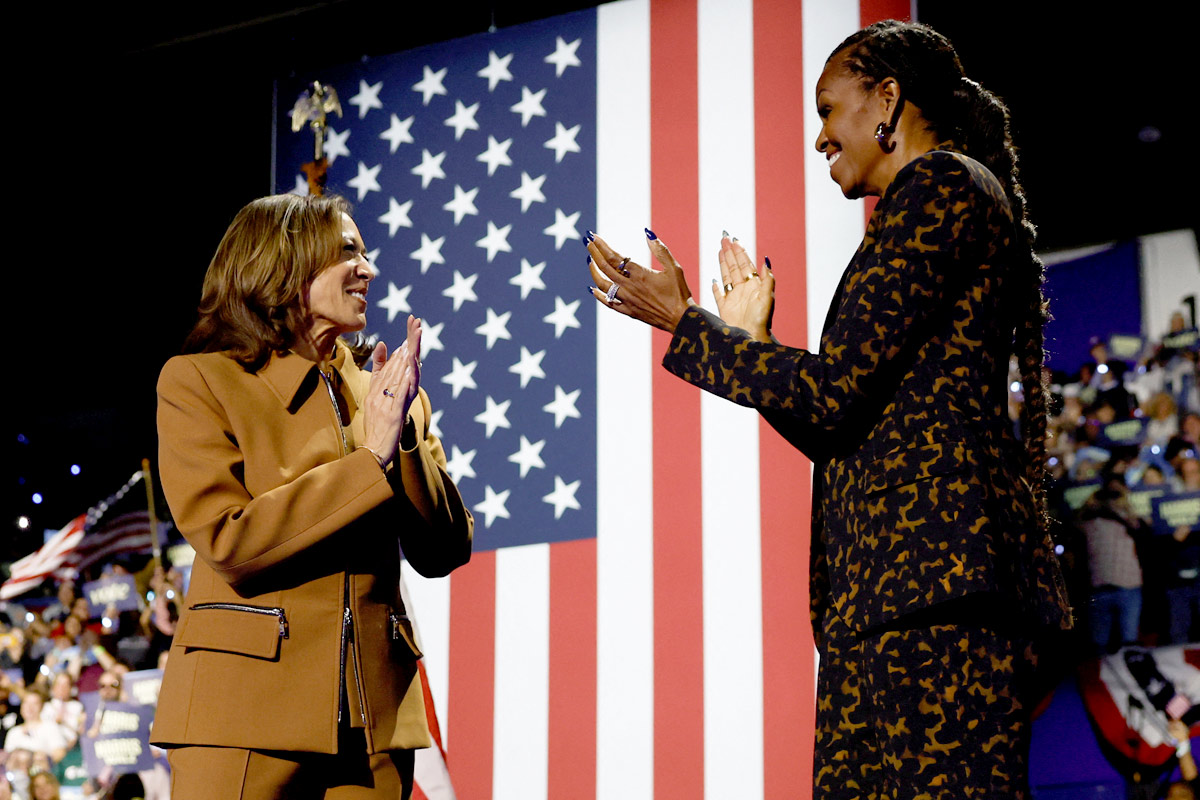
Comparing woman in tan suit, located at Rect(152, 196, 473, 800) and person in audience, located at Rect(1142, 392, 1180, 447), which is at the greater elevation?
person in audience, located at Rect(1142, 392, 1180, 447)

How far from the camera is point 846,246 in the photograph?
2.95 meters

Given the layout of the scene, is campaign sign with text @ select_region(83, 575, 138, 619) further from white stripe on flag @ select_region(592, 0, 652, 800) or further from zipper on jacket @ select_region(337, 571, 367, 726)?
zipper on jacket @ select_region(337, 571, 367, 726)

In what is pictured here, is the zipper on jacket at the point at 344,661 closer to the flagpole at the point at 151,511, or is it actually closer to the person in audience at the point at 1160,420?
the person in audience at the point at 1160,420

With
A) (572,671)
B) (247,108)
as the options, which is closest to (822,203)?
(572,671)

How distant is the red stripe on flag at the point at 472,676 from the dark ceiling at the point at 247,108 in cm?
173

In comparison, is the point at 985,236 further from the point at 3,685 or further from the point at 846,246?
the point at 3,685

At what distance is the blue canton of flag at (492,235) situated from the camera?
316cm

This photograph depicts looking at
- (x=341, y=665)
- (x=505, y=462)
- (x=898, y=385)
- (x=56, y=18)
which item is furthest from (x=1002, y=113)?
(x=56, y=18)

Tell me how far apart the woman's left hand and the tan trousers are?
2.35 ft

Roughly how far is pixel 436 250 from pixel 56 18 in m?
1.60

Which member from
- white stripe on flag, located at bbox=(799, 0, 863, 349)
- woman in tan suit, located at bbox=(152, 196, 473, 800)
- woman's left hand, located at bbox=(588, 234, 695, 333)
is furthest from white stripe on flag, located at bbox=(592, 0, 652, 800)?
woman's left hand, located at bbox=(588, 234, 695, 333)

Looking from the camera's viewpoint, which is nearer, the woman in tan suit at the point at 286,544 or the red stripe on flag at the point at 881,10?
the woman in tan suit at the point at 286,544

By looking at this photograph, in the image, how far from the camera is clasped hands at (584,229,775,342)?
1459 mm

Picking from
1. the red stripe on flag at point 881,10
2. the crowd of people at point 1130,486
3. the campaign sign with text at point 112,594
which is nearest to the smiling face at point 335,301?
the red stripe on flag at point 881,10
